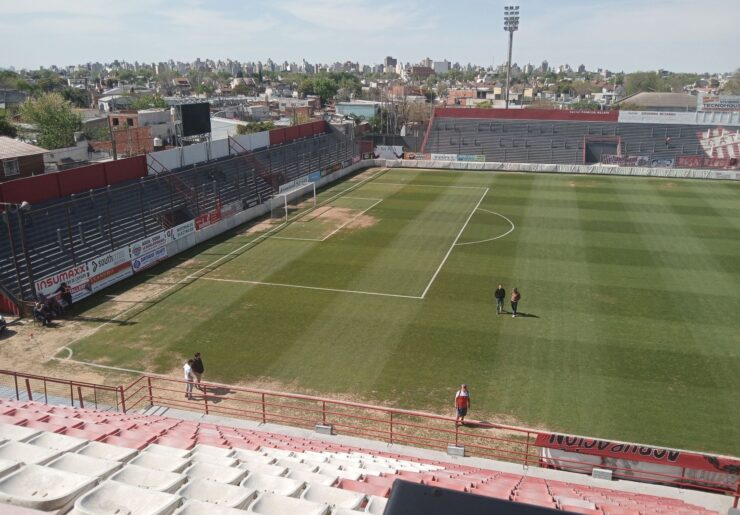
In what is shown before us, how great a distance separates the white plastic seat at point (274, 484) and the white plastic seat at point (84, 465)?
1.67 meters

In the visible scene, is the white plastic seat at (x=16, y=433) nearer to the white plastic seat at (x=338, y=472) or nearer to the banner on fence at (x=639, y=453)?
the white plastic seat at (x=338, y=472)

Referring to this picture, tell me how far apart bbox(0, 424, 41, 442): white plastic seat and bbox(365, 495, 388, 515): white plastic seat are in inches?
230

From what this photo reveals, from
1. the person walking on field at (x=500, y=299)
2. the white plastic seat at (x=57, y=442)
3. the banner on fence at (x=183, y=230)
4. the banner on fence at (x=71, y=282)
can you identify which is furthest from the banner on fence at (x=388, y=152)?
the white plastic seat at (x=57, y=442)

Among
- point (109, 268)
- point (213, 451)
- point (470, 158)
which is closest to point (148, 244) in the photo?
point (109, 268)

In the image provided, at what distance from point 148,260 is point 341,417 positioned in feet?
59.5

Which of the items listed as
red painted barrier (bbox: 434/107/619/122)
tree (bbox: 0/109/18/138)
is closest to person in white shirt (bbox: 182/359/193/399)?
tree (bbox: 0/109/18/138)

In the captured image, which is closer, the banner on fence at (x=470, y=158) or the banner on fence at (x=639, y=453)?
the banner on fence at (x=639, y=453)

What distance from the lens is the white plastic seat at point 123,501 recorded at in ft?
18.4

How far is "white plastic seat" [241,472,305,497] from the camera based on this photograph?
6.73 meters

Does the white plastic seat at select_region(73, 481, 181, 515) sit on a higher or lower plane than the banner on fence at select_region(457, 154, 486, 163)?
higher

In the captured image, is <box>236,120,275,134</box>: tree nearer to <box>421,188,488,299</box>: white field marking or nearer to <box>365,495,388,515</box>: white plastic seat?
<box>421,188,488,299</box>: white field marking

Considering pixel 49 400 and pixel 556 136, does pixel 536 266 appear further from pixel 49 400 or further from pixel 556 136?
pixel 556 136

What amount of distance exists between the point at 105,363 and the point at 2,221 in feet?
41.4

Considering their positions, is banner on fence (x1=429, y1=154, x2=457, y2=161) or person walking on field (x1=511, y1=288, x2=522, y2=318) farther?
banner on fence (x1=429, y1=154, x2=457, y2=161)
